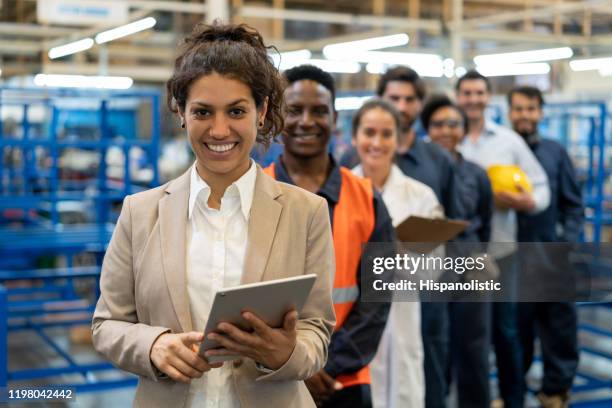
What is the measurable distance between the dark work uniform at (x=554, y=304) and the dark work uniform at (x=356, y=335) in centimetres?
226

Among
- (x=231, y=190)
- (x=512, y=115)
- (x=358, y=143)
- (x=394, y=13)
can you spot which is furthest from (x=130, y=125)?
(x=231, y=190)

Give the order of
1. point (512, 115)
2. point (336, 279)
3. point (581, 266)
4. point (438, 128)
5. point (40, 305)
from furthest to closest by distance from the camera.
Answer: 1. point (40, 305)
2. point (512, 115)
3. point (438, 128)
4. point (581, 266)
5. point (336, 279)

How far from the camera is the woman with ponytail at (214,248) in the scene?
4.88ft

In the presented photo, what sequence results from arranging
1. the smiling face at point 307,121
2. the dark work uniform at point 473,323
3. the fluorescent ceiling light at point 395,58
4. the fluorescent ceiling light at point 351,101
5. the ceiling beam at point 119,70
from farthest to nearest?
1. the fluorescent ceiling light at point 395,58
2. the ceiling beam at point 119,70
3. the fluorescent ceiling light at point 351,101
4. the dark work uniform at point 473,323
5. the smiling face at point 307,121

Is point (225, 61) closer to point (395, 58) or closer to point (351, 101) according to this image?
point (351, 101)

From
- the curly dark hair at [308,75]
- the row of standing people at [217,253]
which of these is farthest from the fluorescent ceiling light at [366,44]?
the row of standing people at [217,253]

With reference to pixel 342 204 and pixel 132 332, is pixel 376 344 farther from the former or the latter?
pixel 132 332

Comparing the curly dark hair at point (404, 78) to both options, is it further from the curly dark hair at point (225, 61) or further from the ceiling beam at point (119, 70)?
the curly dark hair at point (225, 61)

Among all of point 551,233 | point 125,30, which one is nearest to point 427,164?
point 551,233

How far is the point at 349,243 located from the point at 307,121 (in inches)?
15.1

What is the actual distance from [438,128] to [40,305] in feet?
11.8

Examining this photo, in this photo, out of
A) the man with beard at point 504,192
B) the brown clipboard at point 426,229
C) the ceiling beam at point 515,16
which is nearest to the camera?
the brown clipboard at point 426,229

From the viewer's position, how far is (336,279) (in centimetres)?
224

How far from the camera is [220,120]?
4.91ft
